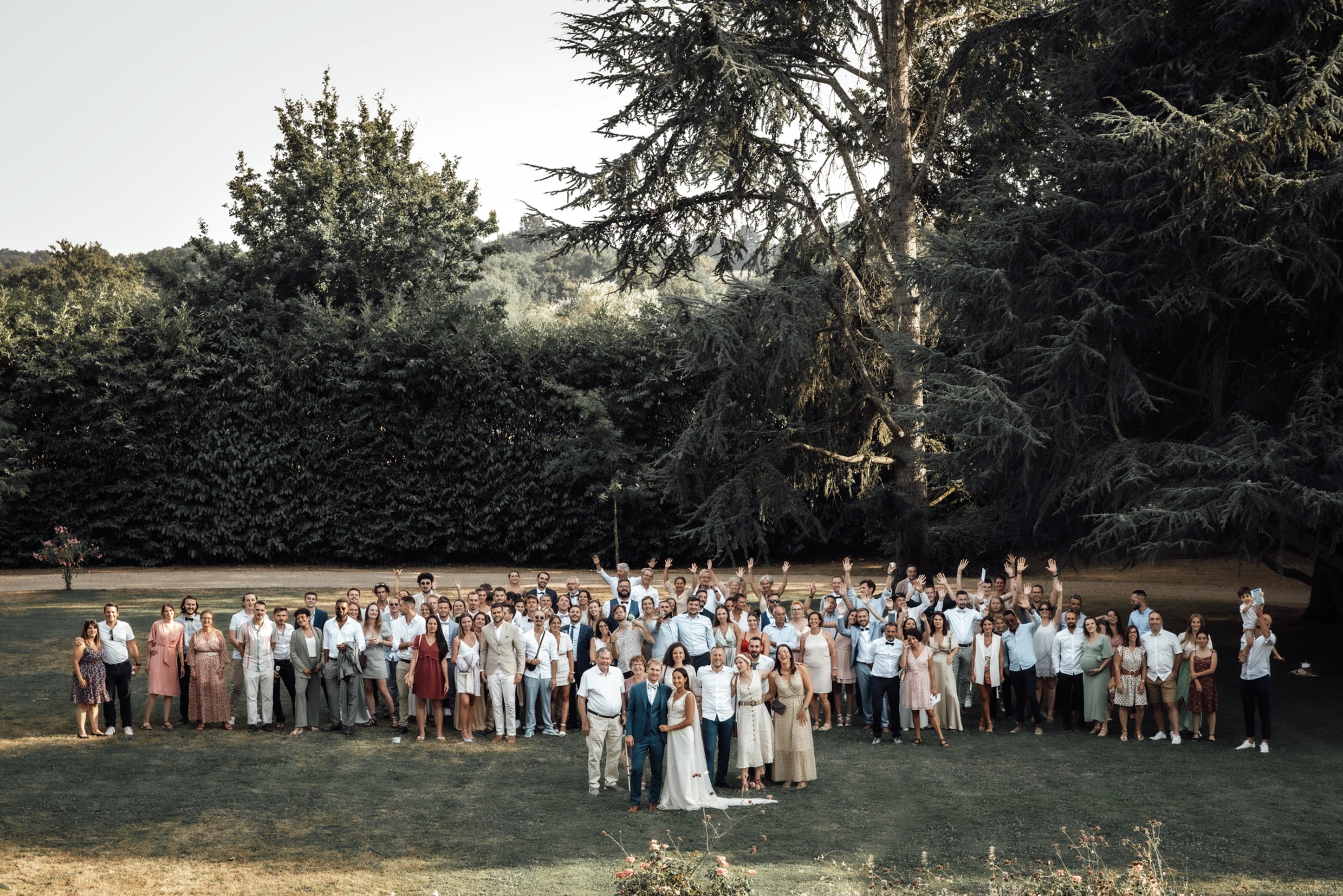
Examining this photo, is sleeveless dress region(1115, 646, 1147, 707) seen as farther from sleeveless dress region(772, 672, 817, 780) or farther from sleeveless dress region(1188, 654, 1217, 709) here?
sleeveless dress region(772, 672, 817, 780)

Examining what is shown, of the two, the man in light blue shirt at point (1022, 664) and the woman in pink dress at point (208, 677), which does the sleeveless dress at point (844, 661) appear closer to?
the man in light blue shirt at point (1022, 664)

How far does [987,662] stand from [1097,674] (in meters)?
1.32

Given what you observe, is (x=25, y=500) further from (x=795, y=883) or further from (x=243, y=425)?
(x=795, y=883)

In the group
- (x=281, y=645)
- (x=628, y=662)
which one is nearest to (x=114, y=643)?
(x=281, y=645)

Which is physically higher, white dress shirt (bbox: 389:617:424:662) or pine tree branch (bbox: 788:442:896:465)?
pine tree branch (bbox: 788:442:896:465)

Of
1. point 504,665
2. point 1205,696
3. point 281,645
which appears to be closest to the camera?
point 504,665

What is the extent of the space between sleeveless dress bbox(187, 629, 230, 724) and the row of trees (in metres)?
9.13

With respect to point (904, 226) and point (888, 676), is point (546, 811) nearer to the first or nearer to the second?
point (888, 676)

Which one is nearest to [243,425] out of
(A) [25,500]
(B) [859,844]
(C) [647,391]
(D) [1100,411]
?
(A) [25,500]

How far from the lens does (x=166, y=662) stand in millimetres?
13672

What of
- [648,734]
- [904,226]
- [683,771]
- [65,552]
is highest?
[904,226]

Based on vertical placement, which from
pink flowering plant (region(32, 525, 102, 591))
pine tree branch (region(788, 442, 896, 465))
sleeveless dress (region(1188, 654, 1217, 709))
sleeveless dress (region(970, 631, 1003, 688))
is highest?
pine tree branch (region(788, 442, 896, 465))

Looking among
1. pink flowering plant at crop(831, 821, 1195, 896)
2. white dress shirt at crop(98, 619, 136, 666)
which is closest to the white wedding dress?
pink flowering plant at crop(831, 821, 1195, 896)

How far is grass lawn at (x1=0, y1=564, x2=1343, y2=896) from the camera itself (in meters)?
9.17
